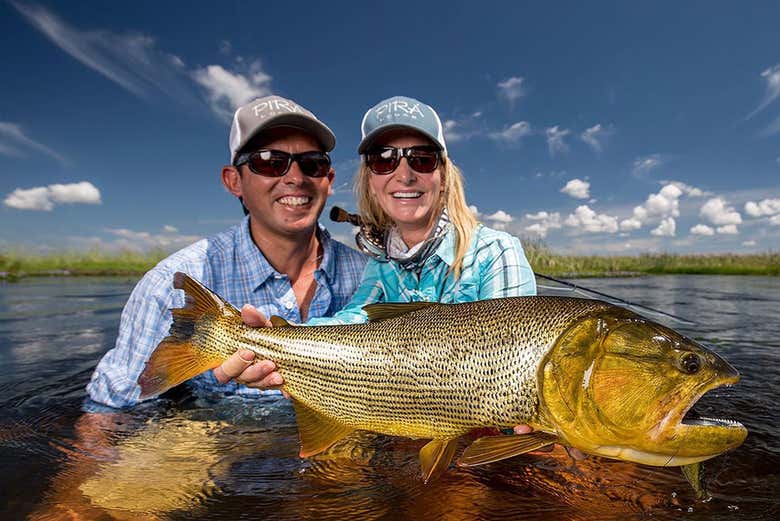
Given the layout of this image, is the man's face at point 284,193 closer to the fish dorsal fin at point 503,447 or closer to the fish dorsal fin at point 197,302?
the fish dorsal fin at point 197,302

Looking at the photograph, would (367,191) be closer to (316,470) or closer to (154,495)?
(316,470)

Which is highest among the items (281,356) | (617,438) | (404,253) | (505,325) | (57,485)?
(404,253)

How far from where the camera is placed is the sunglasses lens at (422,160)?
4.81 m

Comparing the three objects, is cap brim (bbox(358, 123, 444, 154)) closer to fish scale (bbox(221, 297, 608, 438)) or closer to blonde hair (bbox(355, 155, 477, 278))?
blonde hair (bbox(355, 155, 477, 278))

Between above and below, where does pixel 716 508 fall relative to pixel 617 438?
below

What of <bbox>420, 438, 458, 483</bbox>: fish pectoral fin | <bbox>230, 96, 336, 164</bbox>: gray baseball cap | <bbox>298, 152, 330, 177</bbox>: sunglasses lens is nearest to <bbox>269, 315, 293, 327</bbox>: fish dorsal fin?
<bbox>420, 438, 458, 483</bbox>: fish pectoral fin

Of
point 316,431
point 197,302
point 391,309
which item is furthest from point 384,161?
point 316,431

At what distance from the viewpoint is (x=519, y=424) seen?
2.88 meters

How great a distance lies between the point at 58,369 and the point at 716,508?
8446 millimetres

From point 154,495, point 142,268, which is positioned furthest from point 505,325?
point 142,268

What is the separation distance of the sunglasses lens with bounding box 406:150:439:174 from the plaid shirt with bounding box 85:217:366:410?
164cm

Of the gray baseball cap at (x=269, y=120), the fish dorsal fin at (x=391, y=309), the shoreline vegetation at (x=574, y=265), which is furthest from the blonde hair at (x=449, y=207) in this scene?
the shoreline vegetation at (x=574, y=265)

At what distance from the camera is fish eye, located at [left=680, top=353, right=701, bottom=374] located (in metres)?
2.65

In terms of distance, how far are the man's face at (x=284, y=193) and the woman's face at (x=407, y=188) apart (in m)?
0.86
